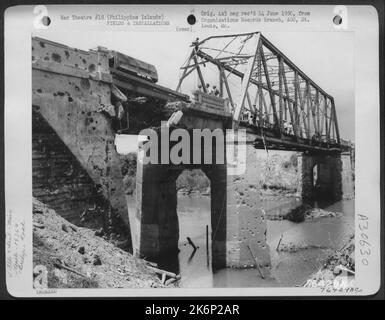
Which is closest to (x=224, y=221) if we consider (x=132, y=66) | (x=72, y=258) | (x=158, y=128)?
(x=158, y=128)

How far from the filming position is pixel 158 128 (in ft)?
10.6

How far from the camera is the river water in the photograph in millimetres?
3244

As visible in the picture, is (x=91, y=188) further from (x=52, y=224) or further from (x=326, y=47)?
(x=326, y=47)

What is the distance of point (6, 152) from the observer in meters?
3.13

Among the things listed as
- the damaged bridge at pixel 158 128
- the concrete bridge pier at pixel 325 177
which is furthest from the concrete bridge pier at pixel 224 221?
the concrete bridge pier at pixel 325 177

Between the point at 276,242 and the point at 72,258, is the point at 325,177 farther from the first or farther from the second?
the point at 72,258

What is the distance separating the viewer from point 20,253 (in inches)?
123

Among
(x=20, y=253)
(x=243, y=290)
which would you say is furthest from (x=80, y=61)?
(x=243, y=290)

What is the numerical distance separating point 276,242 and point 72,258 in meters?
A: 1.55

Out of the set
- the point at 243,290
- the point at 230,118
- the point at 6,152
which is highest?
the point at 230,118

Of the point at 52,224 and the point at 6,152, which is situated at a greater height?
the point at 6,152

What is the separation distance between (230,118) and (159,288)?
1362 millimetres

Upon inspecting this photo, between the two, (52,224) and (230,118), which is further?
(230,118)

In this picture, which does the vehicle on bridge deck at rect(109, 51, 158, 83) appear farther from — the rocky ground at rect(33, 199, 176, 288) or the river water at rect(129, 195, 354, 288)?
the rocky ground at rect(33, 199, 176, 288)
